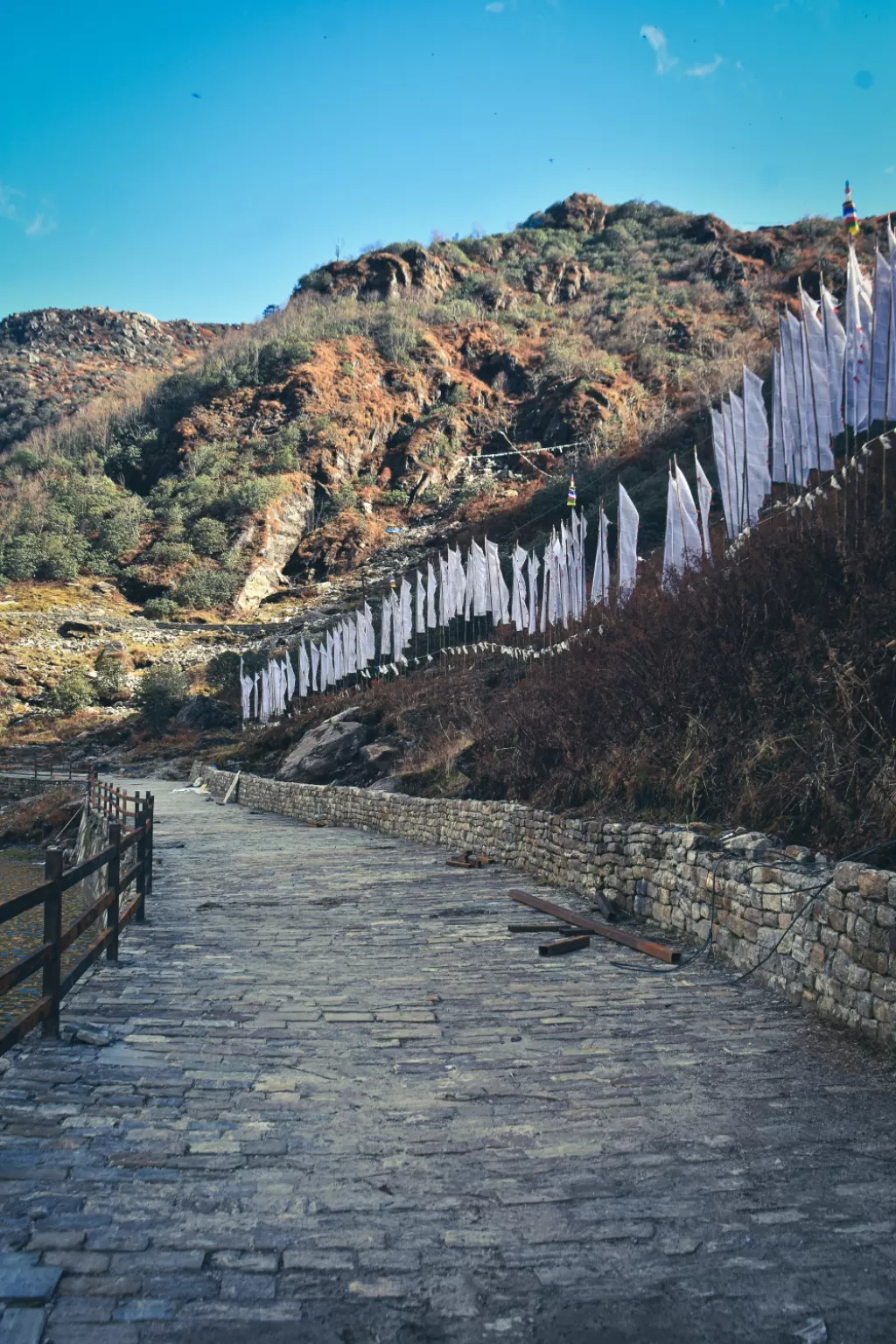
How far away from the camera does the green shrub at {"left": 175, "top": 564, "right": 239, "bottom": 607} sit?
259ft

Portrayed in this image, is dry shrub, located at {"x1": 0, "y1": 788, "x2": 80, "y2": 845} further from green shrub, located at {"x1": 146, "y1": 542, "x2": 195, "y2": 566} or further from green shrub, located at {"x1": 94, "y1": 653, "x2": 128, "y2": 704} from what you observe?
green shrub, located at {"x1": 146, "y1": 542, "x2": 195, "y2": 566}

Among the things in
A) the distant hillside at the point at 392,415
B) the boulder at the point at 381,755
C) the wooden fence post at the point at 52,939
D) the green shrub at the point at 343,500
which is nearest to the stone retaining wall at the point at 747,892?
the wooden fence post at the point at 52,939

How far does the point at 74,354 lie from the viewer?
160 meters

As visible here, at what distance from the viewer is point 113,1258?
9.32ft

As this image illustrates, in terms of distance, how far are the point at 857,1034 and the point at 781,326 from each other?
19.2 meters

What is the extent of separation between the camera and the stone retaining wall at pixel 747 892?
16.0 ft

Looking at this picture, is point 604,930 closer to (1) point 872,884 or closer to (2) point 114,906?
(1) point 872,884

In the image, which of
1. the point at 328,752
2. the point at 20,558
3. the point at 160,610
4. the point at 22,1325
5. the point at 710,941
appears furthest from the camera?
the point at 20,558

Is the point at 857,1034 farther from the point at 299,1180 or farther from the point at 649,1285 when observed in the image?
the point at 299,1180

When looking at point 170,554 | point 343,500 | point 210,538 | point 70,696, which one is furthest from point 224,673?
point 343,500

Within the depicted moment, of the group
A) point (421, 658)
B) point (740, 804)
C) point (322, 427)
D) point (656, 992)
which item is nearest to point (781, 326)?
point (740, 804)

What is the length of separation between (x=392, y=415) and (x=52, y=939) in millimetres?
99572

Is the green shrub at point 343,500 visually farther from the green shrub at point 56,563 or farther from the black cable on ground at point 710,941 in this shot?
the black cable on ground at point 710,941

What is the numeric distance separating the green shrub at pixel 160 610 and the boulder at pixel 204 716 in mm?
24641
